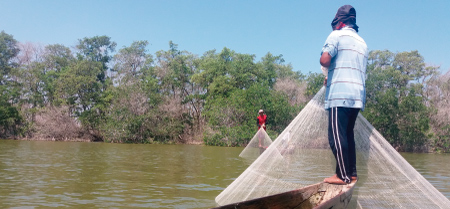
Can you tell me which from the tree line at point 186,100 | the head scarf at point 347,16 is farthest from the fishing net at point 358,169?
the tree line at point 186,100

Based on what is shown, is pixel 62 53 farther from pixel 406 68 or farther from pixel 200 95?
pixel 406 68

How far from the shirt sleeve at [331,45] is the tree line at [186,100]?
2095cm

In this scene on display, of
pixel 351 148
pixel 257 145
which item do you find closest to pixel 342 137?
pixel 351 148

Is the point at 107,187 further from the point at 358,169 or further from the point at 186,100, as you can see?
the point at 186,100

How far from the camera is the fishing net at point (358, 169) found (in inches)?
138

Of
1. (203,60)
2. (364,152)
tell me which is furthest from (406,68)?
(364,152)

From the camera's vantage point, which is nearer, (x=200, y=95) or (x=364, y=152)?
(x=364, y=152)

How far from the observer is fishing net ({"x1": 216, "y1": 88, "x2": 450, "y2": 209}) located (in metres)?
3.50

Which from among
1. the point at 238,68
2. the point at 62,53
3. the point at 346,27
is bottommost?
the point at 346,27

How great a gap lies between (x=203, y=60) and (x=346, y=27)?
101 feet

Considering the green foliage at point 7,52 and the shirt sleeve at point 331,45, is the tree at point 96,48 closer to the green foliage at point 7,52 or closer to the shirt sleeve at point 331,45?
the green foliage at point 7,52

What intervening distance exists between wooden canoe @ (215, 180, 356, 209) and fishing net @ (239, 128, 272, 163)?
637cm

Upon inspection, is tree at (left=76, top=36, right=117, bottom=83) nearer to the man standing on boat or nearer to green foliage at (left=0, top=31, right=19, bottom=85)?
green foliage at (left=0, top=31, right=19, bottom=85)

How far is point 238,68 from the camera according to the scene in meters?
30.9
